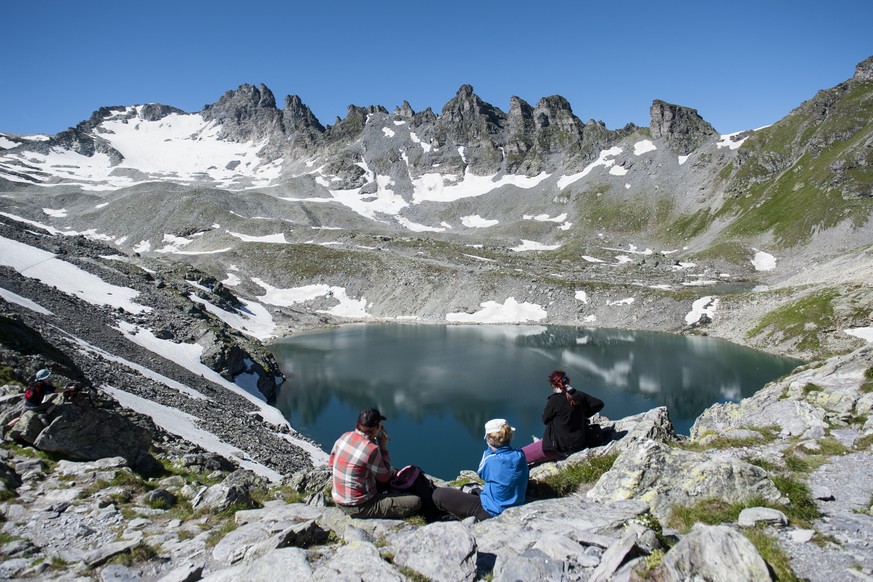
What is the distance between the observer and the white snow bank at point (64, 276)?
44719mm

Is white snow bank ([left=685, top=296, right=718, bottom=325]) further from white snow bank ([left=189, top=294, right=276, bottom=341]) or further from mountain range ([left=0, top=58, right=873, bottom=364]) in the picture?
white snow bank ([left=189, top=294, right=276, bottom=341])

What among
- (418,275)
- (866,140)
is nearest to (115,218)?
(418,275)

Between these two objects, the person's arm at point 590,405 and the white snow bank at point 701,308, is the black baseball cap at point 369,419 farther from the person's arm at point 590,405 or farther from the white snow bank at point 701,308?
the white snow bank at point 701,308

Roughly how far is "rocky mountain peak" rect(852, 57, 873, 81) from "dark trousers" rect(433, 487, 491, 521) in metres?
214

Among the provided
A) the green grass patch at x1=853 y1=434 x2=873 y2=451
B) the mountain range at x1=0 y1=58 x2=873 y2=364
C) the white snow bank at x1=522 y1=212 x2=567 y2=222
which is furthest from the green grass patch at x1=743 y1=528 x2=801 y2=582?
the white snow bank at x1=522 y1=212 x2=567 y2=222

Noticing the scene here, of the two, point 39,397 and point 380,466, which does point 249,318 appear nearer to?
point 39,397

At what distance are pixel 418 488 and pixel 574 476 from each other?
3.53m

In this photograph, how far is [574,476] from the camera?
415 inches

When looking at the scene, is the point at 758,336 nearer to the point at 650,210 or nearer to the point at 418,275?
the point at 418,275

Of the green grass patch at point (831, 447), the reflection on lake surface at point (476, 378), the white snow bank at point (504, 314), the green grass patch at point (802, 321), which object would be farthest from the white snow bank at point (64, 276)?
the green grass patch at point (802, 321)

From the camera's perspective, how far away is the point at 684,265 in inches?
4729

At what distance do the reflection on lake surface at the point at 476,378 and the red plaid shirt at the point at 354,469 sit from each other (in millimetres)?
21154

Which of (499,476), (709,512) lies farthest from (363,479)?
(709,512)

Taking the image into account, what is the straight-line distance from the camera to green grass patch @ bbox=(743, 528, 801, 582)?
5254 millimetres
